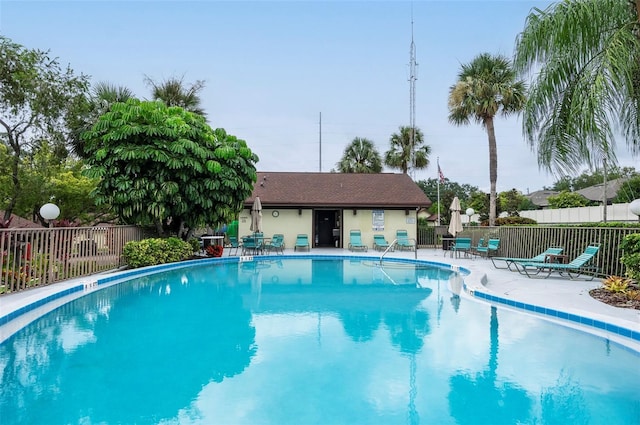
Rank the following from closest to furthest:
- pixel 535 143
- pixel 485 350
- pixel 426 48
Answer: pixel 485 350 → pixel 535 143 → pixel 426 48

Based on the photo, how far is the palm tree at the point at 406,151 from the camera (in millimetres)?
30453

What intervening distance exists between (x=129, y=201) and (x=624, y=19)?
13082 mm

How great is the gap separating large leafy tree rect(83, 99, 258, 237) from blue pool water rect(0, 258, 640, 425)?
17.0ft

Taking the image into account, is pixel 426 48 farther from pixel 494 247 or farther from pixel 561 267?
pixel 561 267

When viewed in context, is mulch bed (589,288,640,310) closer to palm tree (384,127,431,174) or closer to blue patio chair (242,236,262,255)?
blue patio chair (242,236,262,255)

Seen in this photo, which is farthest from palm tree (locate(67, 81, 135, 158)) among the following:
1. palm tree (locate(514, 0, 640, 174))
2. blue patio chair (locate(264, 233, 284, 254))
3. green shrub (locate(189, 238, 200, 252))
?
palm tree (locate(514, 0, 640, 174))

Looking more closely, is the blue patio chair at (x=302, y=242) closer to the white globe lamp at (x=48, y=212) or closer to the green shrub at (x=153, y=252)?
the green shrub at (x=153, y=252)

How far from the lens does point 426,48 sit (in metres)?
28.6

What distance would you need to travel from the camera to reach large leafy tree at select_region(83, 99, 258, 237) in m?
12.3

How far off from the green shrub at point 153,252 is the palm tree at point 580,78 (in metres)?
10.9

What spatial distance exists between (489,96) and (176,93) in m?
15.4

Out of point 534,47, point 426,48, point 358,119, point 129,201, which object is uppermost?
point 426,48

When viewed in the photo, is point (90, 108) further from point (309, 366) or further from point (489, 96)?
point (489, 96)

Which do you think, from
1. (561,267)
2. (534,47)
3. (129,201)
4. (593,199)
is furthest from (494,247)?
(593,199)
